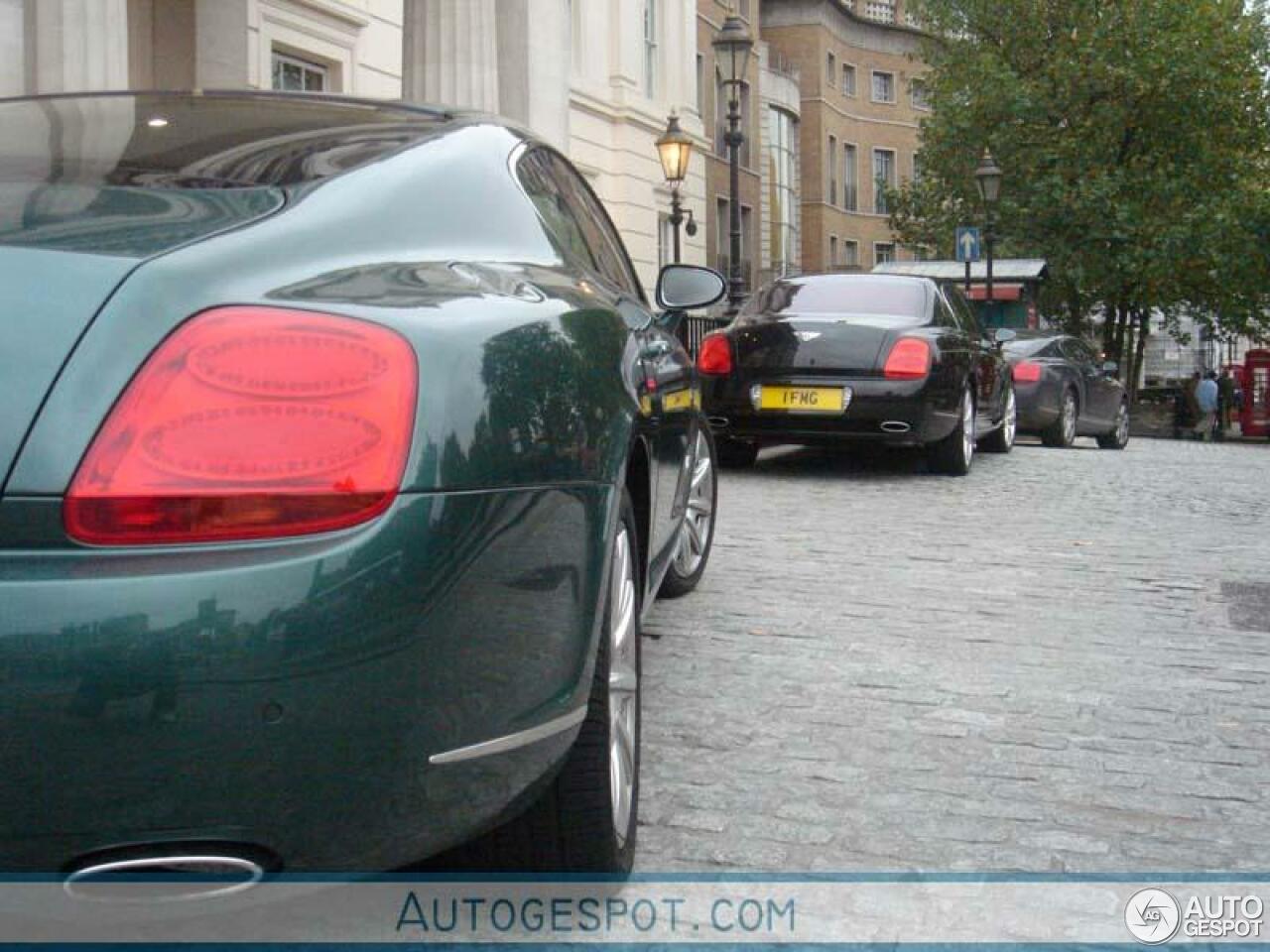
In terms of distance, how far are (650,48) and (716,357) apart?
23.2m

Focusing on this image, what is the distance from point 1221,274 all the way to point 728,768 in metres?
35.5

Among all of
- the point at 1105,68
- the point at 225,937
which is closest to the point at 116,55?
the point at 225,937

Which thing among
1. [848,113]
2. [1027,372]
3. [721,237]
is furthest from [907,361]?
[848,113]

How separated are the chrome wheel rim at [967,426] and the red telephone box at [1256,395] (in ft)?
95.3

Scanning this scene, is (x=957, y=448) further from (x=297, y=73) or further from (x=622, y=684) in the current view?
(x=297, y=73)

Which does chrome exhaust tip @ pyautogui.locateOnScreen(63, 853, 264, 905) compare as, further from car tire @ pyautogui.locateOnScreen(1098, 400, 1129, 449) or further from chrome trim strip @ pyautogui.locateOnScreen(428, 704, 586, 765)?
car tire @ pyautogui.locateOnScreen(1098, 400, 1129, 449)

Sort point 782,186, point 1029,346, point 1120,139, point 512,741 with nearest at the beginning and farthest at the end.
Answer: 1. point 512,741
2. point 1029,346
3. point 1120,139
4. point 782,186

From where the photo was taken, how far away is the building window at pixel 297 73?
1825cm

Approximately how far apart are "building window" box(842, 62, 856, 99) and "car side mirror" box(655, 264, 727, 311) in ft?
202

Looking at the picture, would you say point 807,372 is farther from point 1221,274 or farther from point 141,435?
point 1221,274

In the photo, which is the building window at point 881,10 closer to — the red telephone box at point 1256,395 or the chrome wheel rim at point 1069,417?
the red telephone box at point 1256,395

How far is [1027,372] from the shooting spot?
52.0 feet

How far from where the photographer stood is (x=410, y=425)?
206cm

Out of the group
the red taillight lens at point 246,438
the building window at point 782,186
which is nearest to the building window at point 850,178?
the building window at point 782,186
